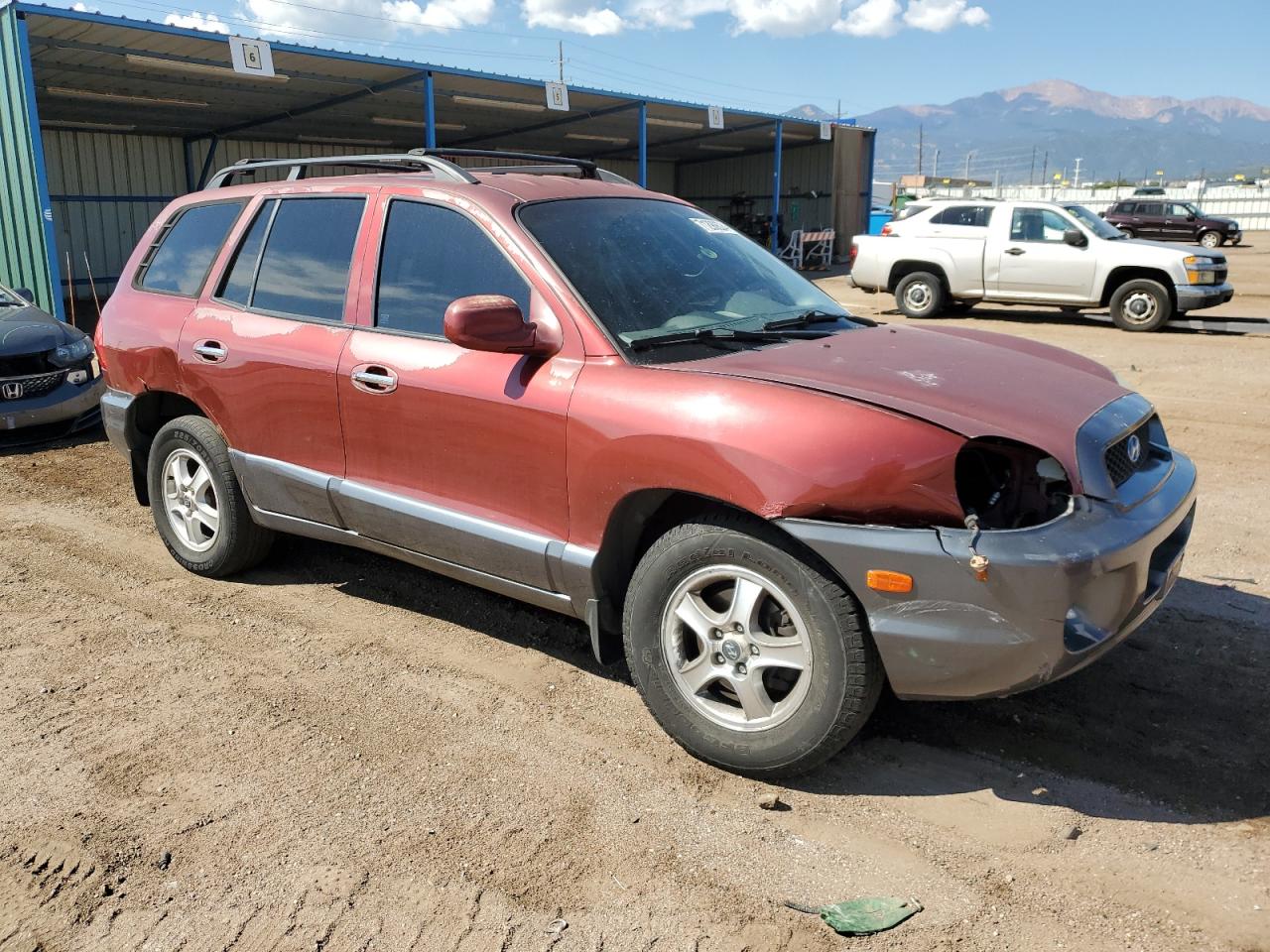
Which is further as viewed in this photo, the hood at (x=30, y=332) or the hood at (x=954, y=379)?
the hood at (x=30, y=332)

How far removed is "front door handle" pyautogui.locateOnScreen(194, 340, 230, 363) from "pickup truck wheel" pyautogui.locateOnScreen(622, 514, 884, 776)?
→ 240 cm

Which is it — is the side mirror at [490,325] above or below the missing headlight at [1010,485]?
above

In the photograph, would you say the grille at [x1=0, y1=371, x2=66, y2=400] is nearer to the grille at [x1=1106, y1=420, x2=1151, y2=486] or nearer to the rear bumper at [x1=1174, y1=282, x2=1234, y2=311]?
the grille at [x1=1106, y1=420, x2=1151, y2=486]

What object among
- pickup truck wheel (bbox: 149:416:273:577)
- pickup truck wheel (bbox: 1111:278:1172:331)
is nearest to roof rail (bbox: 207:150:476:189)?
pickup truck wheel (bbox: 149:416:273:577)

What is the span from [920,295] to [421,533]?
517 inches

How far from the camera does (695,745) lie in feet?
10.7

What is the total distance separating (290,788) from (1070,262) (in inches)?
547

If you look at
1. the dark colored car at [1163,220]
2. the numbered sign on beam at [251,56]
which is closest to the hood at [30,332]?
the numbered sign on beam at [251,56]

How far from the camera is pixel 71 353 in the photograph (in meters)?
8.41

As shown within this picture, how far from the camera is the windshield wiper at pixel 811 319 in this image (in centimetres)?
388

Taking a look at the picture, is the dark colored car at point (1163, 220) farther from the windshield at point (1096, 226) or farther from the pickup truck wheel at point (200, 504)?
the pickup truck wheel at point (200, 504)

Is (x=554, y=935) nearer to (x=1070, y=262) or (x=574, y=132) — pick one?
(x=1070, y=262)

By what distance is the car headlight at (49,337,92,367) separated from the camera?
27.3 ft

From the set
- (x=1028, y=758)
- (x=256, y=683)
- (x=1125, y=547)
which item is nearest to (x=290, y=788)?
(x=256, y=683)
